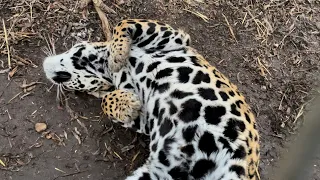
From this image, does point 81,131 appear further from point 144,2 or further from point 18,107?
point 144,2

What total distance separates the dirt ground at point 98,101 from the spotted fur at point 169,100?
25 cm

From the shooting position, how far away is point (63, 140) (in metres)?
3.96

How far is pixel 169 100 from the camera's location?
11.5 feet

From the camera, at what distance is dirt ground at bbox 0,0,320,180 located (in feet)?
12.9

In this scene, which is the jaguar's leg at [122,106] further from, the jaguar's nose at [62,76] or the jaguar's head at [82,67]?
the jaguar's nose at [62,76]

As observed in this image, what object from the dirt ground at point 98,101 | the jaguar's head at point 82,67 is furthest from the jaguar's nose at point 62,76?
the dirt ground at point 98,101

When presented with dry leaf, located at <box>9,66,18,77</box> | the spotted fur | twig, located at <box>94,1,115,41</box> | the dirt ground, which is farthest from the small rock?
twig, located at <box>94,1,115,41</box>

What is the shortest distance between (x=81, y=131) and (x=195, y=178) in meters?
0.98

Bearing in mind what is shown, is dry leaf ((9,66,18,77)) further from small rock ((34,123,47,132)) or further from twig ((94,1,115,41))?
twig ((94,1,115,41))

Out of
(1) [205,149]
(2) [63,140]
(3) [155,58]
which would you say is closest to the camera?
(1) [205,149]

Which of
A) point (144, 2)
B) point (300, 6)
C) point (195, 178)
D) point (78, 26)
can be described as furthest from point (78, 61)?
point (300, 6)

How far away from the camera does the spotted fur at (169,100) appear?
3357 mm

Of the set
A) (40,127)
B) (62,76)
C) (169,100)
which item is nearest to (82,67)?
(62,76)

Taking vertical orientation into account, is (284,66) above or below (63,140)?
above
